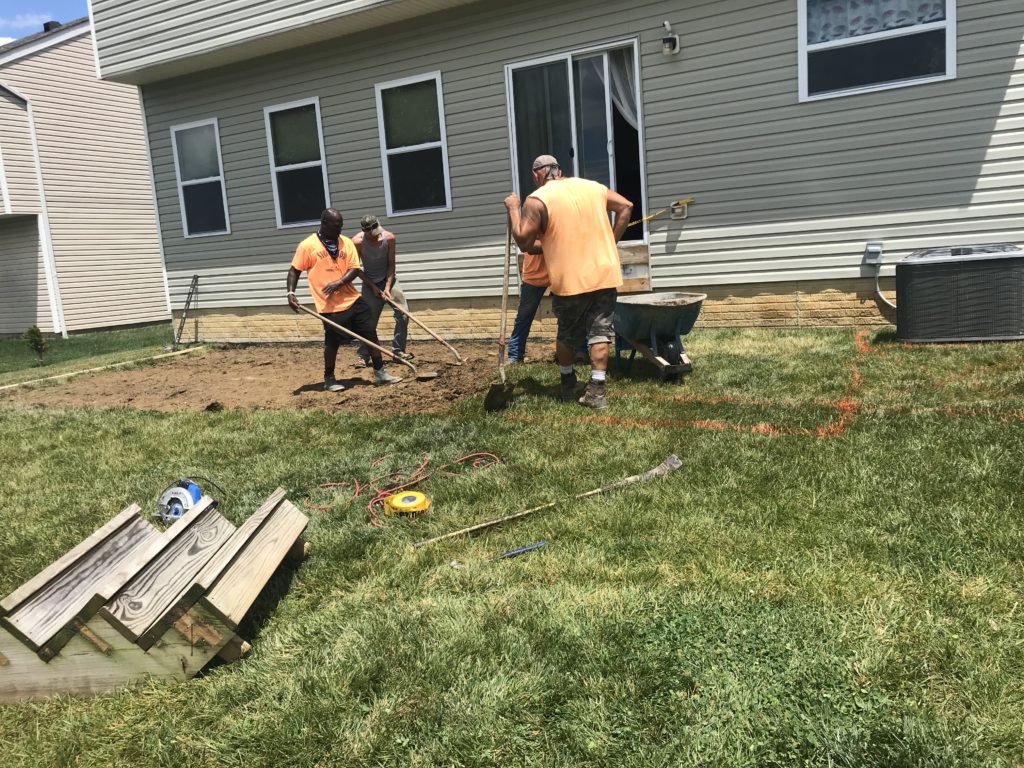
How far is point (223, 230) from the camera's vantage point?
1254 cm

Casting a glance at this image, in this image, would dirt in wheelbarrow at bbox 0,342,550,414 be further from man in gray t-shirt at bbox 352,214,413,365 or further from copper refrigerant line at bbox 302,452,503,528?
copper refrigerant line at bbox 302,452,503,528

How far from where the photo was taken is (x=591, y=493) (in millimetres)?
3867

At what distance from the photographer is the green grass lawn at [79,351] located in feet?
37.5

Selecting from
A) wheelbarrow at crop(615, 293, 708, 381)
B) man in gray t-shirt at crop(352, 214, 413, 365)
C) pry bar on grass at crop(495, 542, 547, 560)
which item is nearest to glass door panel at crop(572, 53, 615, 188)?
man in gray t-shirt at crop(352, 214, 413, 365)

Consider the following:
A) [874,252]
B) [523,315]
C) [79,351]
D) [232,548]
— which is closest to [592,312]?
[523,315]

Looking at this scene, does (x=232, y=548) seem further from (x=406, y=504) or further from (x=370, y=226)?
(x=370, y=226)

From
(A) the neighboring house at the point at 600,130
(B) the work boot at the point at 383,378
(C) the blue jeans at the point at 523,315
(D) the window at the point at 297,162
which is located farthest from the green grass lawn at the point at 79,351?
(C) the blue jeans at the point at 523,315

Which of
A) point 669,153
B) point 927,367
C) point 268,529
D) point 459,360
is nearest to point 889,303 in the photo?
point 927,367

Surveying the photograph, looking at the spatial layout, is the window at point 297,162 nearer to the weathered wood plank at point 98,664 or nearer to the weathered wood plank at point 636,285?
the weathered wood plank at point 636,285

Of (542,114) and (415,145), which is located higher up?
(542,114)

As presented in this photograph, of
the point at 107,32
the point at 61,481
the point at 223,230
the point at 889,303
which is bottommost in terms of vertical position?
the point at 61,481

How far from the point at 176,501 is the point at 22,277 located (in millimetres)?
18548

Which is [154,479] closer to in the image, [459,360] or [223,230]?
[459,360]

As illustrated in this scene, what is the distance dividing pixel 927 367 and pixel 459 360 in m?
4.59
